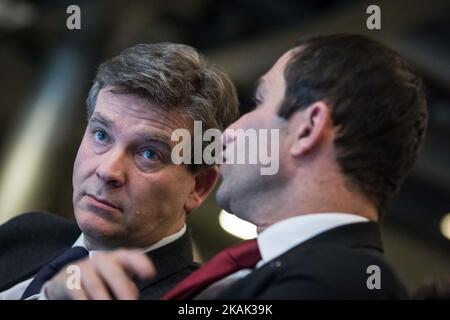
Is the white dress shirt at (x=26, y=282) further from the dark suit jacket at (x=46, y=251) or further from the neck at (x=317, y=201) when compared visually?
the neck at (x=317, y=201)

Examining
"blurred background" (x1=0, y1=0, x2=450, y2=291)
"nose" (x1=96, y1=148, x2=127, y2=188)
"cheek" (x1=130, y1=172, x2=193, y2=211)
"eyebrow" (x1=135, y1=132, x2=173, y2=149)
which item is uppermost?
"eyebrow" (x1=135, y1=132, x2=173, y2=149)

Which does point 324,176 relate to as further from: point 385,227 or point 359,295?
point 385,227

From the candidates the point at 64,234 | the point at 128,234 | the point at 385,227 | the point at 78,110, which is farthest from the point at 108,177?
the point at 385,227

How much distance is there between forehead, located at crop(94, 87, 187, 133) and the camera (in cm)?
120

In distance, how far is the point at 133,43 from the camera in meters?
3.59

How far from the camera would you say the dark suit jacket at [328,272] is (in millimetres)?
882

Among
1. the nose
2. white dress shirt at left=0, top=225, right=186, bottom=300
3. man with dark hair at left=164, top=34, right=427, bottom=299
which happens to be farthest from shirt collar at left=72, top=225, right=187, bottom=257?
man with dark hair at left=164, top=34, right=427, bottom=299

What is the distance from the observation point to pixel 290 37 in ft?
10.9

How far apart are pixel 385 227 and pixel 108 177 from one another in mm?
3671

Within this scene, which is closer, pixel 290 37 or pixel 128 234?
pixel 128 234

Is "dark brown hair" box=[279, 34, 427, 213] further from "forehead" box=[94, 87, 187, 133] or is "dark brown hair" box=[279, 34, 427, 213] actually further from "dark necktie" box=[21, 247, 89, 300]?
"dark necktie" box=[21, 247, 89, 300]

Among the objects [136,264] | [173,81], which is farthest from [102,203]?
[136,264]

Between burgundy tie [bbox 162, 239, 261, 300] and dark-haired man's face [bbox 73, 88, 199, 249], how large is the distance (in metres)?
0.21

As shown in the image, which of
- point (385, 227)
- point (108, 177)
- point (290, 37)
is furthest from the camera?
point (385, 227)
